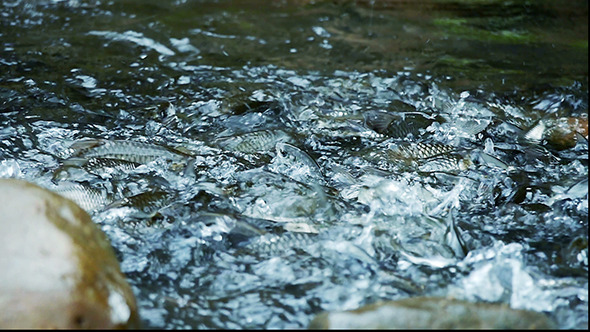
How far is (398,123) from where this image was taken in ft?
16.8

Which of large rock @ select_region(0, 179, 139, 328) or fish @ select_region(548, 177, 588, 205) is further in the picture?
fish @ select_region(548, 177, 588, 205)

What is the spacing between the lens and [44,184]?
4.07 metres

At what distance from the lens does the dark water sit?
3.27 m

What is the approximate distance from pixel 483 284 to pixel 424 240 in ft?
1.60

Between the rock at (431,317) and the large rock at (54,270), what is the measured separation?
88 cm

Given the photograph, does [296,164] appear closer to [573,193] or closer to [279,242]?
[279,242]

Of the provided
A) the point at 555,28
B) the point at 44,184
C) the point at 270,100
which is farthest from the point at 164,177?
the point at 555,28

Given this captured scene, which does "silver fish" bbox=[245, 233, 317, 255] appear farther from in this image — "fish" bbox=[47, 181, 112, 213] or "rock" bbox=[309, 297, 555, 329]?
"fish" bbox=[47, 181, 112, 213]

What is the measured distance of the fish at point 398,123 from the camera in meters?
5.05

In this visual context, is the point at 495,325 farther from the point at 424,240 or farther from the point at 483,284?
the point at 424,240

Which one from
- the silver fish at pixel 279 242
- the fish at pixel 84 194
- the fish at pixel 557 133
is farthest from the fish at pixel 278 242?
the fish at pixel 557 133

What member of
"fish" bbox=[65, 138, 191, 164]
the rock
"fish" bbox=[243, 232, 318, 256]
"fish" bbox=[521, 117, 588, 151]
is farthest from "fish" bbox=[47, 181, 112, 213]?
"fish" bbox=[521, 117, 588, 151]

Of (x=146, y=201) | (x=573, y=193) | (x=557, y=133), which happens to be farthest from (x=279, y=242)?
(x=557, y=133)

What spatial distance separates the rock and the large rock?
2.87ft
